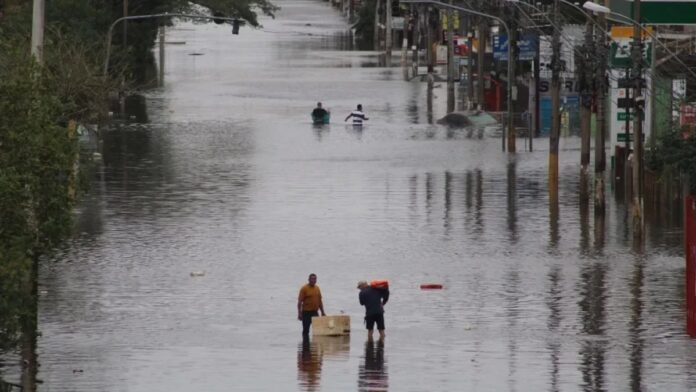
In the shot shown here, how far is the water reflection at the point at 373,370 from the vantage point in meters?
26.7

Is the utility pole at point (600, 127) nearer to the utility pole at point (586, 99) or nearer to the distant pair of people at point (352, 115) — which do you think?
the utility pole at point (586, 99)

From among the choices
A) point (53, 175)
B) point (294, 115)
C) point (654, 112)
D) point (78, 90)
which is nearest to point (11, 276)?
point (53, 175)

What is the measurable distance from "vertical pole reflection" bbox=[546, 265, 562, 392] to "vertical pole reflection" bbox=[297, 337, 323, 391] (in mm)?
3270

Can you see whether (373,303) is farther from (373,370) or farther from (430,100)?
(430,100)

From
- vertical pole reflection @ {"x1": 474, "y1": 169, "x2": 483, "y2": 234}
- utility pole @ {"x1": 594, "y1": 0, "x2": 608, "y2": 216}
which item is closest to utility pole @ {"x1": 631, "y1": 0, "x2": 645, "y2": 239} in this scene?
vertical pole reflection @ {"x1": 474, "y1": 169, "x2": 483, "y2": 234}

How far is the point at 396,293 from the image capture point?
36.0m

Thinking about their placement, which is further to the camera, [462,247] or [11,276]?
[462,247]

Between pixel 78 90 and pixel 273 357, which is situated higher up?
pixel 78 90

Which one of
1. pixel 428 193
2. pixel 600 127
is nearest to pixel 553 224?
pixel 600 127

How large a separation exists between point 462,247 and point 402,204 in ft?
26.7

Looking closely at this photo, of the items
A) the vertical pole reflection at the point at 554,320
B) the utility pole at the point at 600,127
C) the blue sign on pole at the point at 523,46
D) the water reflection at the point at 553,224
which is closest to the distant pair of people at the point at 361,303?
the vertical pole reflection at the point at 554,320

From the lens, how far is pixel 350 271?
38844 mm

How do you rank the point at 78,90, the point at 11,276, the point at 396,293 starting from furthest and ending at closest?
the point at 78,90 → the point at 396,293 → the point at 11,276

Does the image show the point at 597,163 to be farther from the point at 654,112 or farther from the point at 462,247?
the point at 462,247
